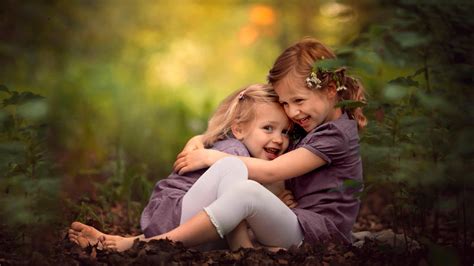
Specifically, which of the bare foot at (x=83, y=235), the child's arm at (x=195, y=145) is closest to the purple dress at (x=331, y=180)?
the child's arm at (x=195, y=145)

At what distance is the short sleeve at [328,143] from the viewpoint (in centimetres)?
365

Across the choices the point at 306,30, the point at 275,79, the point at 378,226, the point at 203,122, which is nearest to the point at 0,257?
the point at 275,79

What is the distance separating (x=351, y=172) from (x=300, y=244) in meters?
0.52

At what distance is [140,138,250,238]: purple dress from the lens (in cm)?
363

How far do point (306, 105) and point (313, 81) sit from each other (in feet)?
0.45

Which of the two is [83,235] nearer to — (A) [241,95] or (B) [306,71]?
(A) [241,95]

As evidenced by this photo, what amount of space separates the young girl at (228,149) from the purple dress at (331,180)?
162mm

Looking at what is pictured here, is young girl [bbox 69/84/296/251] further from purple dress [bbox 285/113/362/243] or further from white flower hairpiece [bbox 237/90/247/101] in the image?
purple dress [bbox 285/113/362/243]

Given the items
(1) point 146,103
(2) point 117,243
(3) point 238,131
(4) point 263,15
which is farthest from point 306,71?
(4) point 263,15

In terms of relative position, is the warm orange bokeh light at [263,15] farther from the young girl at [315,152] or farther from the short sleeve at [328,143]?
the short sleeve at [328,143]

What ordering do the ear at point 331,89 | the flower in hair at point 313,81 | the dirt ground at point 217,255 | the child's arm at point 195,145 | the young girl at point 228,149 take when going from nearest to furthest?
the dirt ground at point 217,255, the young girl at point 228,149, the flower in hair at point 313,81, the ear at point 331,89, the child's arm at point 195,145

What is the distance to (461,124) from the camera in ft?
9.43

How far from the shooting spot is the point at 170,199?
3.71 m

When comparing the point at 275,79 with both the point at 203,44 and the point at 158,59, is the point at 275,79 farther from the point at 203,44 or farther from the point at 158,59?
the point at 203,44
